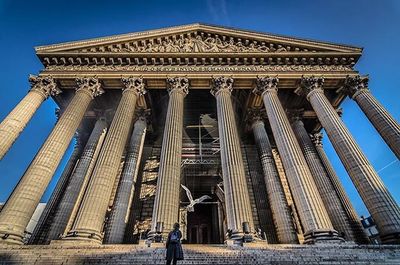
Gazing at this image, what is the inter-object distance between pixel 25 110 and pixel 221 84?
13.5 meters

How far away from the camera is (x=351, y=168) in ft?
44.7

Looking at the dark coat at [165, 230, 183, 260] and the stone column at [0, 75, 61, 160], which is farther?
the stone column at [0, 75, 61, 160]

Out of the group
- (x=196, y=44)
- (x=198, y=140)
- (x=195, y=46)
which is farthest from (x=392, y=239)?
(x=196, y=44)

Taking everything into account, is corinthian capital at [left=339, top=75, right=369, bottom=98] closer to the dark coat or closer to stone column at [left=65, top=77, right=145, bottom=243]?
stone column at [left=65, top=77, right=145, bottom=243]

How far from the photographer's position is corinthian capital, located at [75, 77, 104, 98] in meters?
17.8

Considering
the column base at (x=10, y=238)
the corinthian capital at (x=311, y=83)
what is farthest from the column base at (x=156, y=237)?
the corinthian capital at (x=311, y=83)

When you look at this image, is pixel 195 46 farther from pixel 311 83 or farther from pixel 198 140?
pixel 311 83

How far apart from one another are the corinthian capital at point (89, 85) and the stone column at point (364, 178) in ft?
53.1

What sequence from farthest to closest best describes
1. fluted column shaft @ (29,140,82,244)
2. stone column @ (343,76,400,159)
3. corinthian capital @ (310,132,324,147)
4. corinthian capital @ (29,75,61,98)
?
corinthian capital @ (310,132,324,147) → corinthian capital @ (29,75,61,98) → fluted column shaft @ (29,140,82,244) → stone column @ (343,76,400,159)

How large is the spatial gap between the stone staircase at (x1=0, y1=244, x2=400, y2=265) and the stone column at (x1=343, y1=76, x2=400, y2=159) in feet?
24.4

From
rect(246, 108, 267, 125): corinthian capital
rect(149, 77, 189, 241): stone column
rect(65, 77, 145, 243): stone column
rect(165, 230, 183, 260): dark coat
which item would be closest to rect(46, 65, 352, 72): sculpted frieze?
rect(149, 77, 189, 241): stone column

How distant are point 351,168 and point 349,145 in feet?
4.73

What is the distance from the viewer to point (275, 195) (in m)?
16.2

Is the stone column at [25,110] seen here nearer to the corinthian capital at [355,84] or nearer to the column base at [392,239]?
the column base at [392,239]
